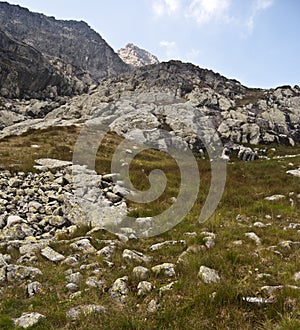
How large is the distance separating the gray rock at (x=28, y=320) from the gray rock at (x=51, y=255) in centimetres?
266

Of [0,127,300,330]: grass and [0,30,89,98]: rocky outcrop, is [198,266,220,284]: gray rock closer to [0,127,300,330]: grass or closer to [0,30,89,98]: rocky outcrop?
[0,127,300,330]: grass

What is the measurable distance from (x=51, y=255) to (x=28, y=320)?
3081mm

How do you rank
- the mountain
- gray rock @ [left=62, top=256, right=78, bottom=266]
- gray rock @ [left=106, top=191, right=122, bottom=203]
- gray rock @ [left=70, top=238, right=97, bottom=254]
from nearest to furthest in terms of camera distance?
gray rock @ [left=62, top=256, right=78, bottom=266] → gray rock @ [left=70, top=238, right=97, bottom=254] → gray rock @ [left=106, top=191, right=122, bottom=203] → the mountain

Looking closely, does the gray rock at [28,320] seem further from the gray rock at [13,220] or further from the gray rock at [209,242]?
the gray rock at [13,220]

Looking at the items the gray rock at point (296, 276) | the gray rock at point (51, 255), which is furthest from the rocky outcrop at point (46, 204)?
the gray rock at point (296, 276)

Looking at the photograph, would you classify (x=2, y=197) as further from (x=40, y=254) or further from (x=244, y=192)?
(x=244, y=192)

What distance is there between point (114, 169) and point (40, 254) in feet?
40.7

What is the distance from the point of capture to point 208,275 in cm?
636

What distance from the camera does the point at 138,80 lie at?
113125 millimetres

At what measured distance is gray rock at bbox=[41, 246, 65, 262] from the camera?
7974 mm

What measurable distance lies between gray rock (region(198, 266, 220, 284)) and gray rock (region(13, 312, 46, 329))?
318 centimetres

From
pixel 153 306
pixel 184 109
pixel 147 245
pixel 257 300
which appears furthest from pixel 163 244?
pixel 184 109

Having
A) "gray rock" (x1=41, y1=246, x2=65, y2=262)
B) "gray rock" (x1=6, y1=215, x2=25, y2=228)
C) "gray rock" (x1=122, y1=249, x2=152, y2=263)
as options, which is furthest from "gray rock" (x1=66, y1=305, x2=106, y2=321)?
"gray rock" (x1=6, y1=215, x2=25, y2=228)

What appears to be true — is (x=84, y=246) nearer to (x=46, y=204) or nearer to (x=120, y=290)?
(x=120, y=290)
